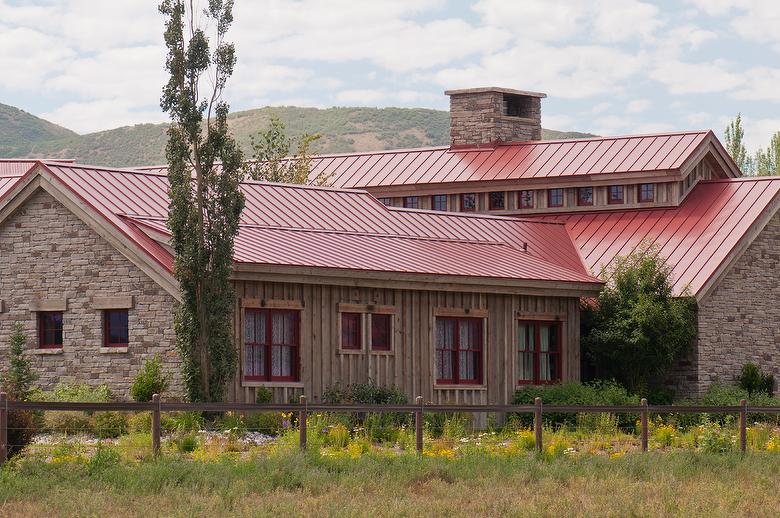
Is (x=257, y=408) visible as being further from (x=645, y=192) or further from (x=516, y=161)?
(x=516, y=161)

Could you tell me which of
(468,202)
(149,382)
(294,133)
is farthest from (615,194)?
(294,133)

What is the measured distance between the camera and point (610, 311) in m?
38.1

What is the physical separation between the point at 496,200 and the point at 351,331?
13.6 metres

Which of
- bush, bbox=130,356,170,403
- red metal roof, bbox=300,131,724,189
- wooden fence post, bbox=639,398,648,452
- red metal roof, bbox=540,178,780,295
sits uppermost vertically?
red metal roof, bbox=300,131,724,189

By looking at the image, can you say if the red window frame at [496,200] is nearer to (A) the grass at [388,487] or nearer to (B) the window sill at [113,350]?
(B) the window sill at [113,350]

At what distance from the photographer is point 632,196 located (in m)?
43.6

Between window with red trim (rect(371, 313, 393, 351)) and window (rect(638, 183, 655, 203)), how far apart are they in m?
11.9

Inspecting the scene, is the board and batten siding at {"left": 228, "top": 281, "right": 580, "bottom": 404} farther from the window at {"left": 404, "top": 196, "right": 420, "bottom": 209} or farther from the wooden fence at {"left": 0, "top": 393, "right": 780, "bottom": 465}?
the window at {"left": 404, "top": 196, "right": 420, "bottom": 209}

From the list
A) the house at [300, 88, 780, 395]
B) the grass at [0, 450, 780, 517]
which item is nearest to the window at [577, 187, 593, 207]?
the house at [300, 88, 780, 395]

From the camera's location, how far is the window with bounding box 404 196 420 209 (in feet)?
156

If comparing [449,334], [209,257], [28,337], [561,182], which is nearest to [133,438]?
[209,257]

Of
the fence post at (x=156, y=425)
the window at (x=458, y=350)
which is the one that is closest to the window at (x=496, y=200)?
the window at (x=458, y=350)

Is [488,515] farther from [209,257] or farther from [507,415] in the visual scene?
[507,415]

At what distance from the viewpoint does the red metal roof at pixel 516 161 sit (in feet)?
145
